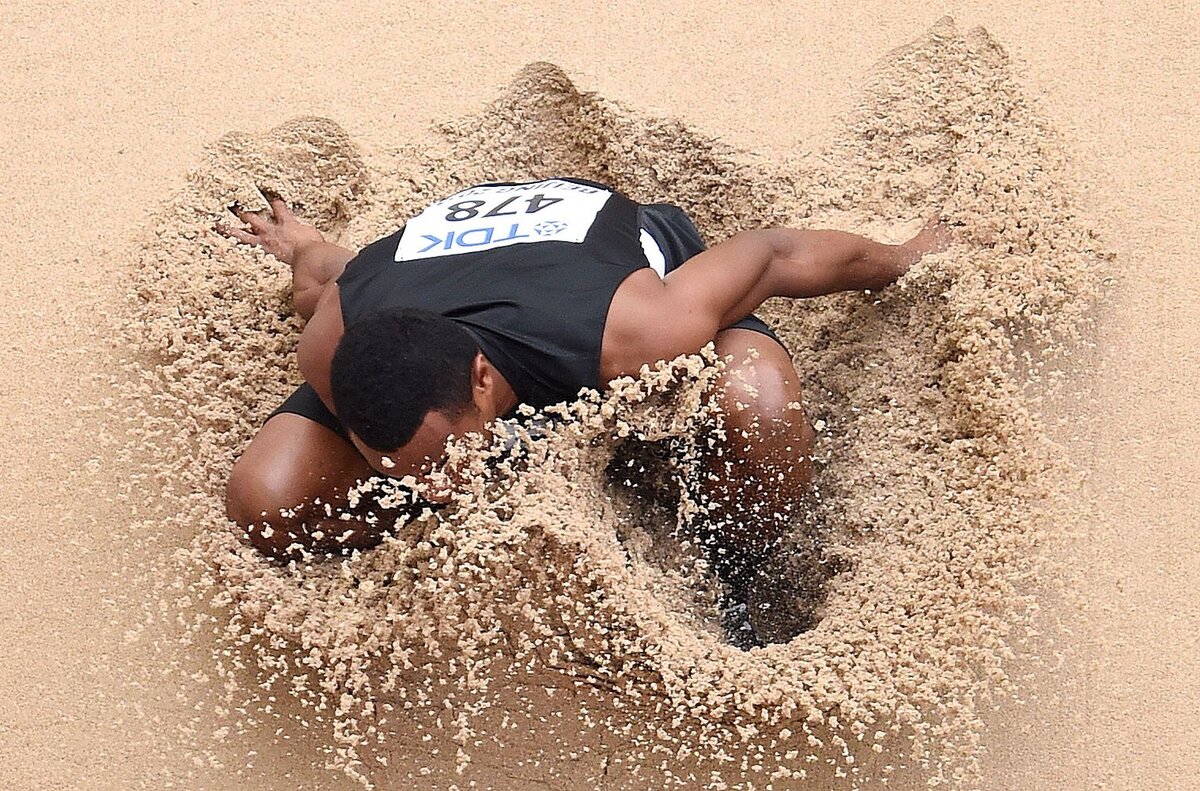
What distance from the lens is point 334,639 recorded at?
80.3 inches

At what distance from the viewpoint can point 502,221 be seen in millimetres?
2115

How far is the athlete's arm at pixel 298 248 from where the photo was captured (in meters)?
2.42

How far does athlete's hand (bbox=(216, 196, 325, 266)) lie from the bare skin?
1.21ft

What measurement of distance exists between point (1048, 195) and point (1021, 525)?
716 mm

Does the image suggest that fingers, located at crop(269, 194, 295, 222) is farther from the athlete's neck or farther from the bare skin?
the athlete's neck

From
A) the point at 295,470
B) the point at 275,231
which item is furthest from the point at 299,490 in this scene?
the point at 275,231

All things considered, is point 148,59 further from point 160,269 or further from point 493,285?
point 493,285

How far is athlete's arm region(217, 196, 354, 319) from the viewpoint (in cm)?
242

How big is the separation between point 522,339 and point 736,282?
1.18ft

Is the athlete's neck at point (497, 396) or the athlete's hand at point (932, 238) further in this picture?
the athlete's hand at point (932, 238)

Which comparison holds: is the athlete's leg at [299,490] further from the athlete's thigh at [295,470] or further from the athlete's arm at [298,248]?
the athlete's arm at [298,248]

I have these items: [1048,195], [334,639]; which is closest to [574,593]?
[334,639]

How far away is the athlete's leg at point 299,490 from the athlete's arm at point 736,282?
1.67ft

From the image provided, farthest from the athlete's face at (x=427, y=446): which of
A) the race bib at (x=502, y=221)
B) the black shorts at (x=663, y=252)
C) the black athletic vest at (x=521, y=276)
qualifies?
the race bib at (x=502, y=221)
